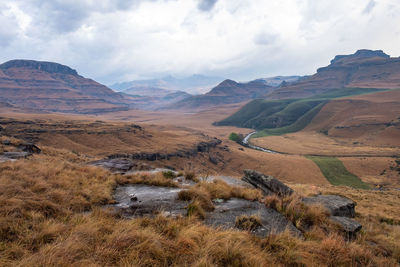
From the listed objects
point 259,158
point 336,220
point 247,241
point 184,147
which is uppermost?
point 247,241

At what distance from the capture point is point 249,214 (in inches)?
262

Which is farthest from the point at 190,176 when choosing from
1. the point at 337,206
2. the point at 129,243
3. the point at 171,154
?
the point at 171,154

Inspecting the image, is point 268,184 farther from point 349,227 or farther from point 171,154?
point 171,154

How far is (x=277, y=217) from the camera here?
6617 millimetres

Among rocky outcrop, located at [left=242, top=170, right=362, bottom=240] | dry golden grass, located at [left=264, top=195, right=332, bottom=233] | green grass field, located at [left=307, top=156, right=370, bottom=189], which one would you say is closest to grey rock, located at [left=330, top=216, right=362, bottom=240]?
rocky outcrop, located at [left=242, top=170, right=362, bottom=240]

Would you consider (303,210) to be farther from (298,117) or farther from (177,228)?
(298,117)

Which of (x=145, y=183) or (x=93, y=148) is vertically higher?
(x=145, y=183)

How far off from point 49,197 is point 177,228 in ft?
13.3

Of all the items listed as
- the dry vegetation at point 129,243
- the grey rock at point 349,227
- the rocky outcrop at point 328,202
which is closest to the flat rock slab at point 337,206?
the rocky outcrop at point 328,202

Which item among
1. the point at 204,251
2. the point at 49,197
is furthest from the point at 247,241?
the point at 49,197

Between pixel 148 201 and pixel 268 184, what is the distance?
5961 millimetres

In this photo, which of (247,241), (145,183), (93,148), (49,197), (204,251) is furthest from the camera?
(93,148)

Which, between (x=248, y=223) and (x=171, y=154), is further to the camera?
(x=171, y=154)

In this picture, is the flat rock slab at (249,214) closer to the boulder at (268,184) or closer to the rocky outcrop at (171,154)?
the boulder at (268,184)
